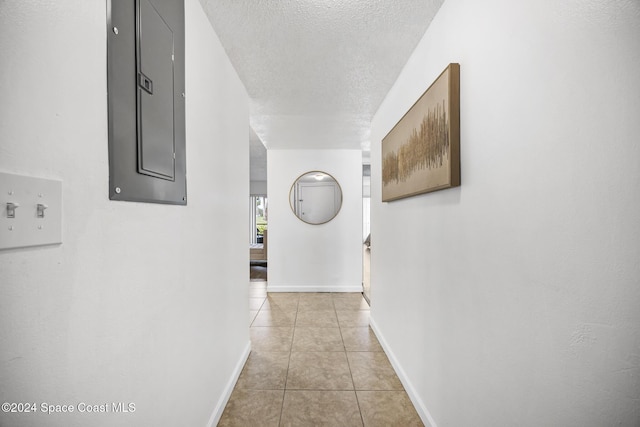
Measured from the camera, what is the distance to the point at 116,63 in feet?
2.60

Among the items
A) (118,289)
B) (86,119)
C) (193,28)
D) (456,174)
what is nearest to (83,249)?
(118,289)

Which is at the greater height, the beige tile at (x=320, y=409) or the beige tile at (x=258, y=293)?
the beige tile at (x=258, y=293)

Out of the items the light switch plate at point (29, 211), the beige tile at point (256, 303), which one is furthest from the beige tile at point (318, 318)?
the light switch plate at point (29, 211)

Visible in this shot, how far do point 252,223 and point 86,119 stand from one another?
840 cm

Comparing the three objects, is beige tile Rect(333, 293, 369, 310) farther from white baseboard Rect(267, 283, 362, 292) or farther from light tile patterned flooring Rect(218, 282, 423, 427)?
light tile patterned flooring Rect(218, 282, 423, 427)

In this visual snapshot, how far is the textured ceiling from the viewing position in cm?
148

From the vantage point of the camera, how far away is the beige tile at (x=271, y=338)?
2605 millimetres

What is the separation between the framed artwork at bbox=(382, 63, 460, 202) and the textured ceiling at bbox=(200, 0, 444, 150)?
1.37 ft

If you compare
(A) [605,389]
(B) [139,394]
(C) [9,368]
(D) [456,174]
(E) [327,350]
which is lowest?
(E) [327,350]

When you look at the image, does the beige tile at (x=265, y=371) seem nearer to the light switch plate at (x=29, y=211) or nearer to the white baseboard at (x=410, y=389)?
the white baseboard at (x=410, y=389)

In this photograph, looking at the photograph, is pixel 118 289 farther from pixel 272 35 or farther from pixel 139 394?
pixel 272 35

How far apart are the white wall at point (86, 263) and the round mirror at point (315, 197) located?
124 inches

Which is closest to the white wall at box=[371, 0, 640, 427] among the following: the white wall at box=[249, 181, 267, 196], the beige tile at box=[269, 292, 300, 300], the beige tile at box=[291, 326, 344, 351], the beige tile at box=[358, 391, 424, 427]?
the beige tile at box=[358, 391, 424, 427]

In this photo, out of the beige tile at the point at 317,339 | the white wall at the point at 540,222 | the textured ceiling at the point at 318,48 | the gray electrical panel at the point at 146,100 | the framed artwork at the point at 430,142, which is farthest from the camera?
the beige tile at the point at 317,339
